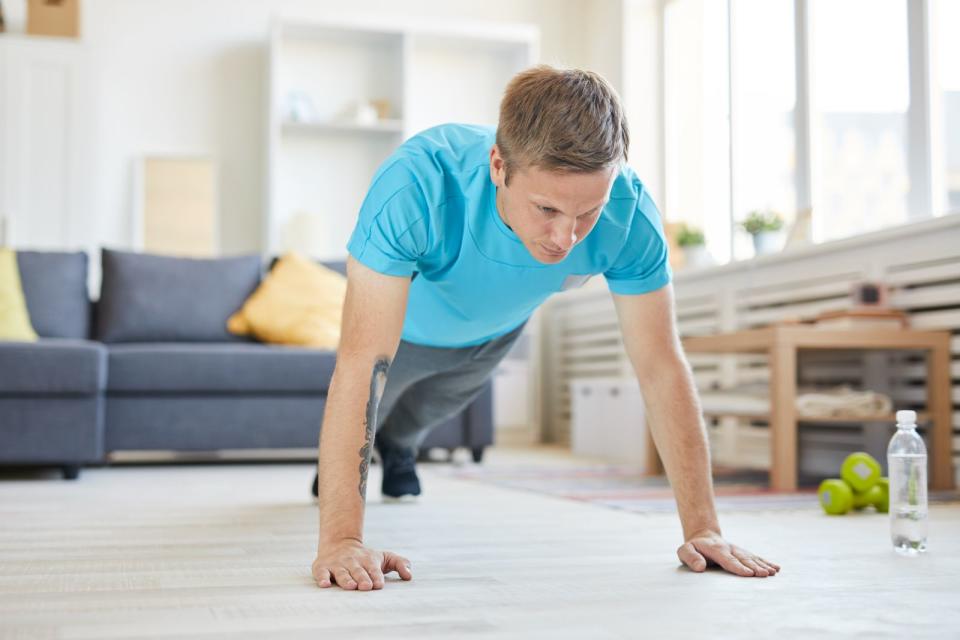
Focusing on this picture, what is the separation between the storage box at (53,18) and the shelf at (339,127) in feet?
3.76

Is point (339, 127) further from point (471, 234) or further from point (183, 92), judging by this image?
point (471, 234)

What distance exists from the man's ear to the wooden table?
1772mm

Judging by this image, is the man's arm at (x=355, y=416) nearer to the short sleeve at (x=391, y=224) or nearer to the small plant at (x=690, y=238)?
the short sleeve at (x=391, y=224)

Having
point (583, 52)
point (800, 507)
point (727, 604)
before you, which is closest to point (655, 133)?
point (583, 52)

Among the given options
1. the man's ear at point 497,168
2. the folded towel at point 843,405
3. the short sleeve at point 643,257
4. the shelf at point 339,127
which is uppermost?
the shelf at point 339,127

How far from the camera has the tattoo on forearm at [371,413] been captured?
156 cm

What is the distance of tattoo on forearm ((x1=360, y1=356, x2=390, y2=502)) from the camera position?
1563 millimetres

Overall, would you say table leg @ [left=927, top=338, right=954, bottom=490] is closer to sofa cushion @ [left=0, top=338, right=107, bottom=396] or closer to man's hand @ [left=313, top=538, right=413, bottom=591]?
man's hand @ [left=313, top=538, right=413, bottom=591]

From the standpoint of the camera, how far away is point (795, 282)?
153 inches

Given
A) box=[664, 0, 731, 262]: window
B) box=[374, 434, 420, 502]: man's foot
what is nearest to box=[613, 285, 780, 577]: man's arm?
box=[374, 434, 420, 502]: man's foot

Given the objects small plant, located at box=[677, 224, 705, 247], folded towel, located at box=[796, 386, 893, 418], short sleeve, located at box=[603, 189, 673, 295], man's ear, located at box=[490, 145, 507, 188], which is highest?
small plant, located at box=[677, 224, 705, 247]

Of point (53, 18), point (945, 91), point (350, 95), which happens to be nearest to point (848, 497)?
point (945, 91)

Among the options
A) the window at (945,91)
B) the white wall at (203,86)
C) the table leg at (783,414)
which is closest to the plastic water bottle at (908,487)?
the table leg at (783,414)

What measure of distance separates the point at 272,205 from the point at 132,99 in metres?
1.01
